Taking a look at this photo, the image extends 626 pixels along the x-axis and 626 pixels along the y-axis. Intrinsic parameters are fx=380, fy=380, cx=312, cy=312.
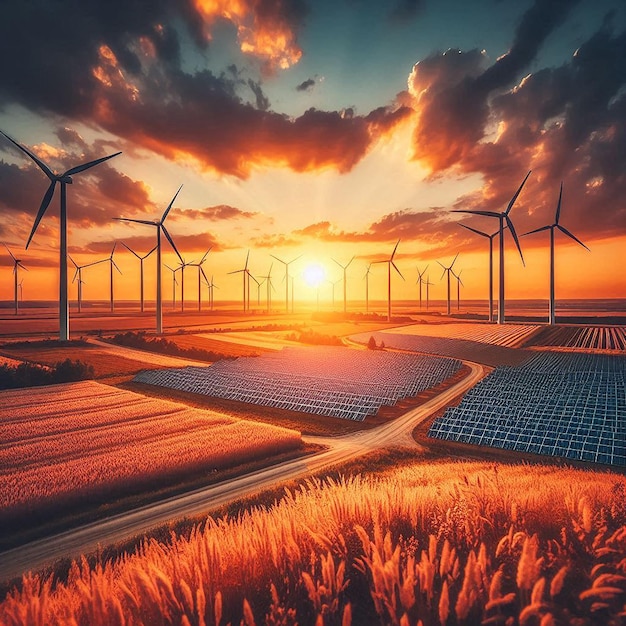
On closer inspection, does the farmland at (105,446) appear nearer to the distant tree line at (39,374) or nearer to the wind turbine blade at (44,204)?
the distant tree line at (39,374)

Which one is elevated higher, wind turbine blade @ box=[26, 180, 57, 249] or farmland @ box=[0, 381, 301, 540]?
wind turbine blade @ box=[26, 180, 57, 249]

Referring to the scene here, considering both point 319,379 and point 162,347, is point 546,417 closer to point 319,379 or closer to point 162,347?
point 319,379

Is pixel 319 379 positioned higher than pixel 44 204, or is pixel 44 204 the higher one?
pixel 44 204

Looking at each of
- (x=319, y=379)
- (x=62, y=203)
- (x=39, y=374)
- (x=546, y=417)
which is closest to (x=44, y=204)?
(x=62, y=203)

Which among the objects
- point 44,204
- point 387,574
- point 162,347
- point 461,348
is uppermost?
point 44,204

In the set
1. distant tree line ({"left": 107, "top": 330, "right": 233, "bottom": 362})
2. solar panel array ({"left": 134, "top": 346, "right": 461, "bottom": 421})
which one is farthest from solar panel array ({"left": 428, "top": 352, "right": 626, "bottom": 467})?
distant tree line ({"left": 107, "top": 330, "right": 233, "bottom": 362})

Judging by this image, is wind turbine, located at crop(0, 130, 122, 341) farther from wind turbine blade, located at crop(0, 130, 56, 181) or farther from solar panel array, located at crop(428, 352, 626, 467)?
solar panel array, located at crop(428, 352, 626, 467)

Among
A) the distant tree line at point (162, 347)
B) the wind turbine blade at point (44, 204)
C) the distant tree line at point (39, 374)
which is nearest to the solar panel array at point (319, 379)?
the distant tree line at point (39, 374)
